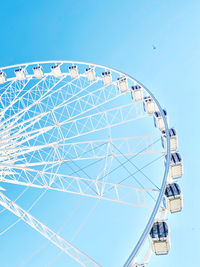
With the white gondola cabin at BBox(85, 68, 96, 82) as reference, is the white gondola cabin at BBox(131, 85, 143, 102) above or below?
below

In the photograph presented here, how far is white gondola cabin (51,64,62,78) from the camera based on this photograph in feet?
69.5

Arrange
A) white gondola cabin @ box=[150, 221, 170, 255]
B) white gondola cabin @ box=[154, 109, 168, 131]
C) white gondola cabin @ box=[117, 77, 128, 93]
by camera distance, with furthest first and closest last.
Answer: white gondola cabin @ box=[117, 77, 128, 93] → white gondola cabin @ box=[154, 109, 168, 131] → white gondola cabin @ box=[150, 221, 170, 255]

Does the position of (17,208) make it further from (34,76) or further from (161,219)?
(34,76)

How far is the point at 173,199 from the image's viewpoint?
9.09m

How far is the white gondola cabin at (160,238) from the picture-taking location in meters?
8.25

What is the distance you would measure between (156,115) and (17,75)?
12.1 m

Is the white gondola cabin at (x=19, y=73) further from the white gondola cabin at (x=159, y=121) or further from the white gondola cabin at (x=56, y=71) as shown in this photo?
the white gondola cabin at (x=159, y=121)

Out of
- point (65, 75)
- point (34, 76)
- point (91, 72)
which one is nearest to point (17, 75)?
point (34, 76)

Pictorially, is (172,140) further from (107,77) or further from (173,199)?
(107,77)

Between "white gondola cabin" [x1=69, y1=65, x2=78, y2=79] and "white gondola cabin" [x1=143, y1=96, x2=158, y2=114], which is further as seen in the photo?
"white gondola cabin" [x1=69, y1=65, x2=78, y2=79]

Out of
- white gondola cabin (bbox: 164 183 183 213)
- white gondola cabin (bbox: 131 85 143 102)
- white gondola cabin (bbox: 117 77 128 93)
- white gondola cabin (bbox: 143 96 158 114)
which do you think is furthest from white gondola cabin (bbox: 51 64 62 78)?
white gondola cabin (bbox: 164 183 183 213)

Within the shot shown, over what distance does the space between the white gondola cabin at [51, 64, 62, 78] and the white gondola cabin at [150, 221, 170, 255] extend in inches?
618

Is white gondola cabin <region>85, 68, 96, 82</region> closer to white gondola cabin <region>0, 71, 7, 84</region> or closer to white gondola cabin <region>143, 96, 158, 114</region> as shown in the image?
white gondola cabin <region>143, 96, 158, 114</region>

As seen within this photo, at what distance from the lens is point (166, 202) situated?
9078 millimetres
